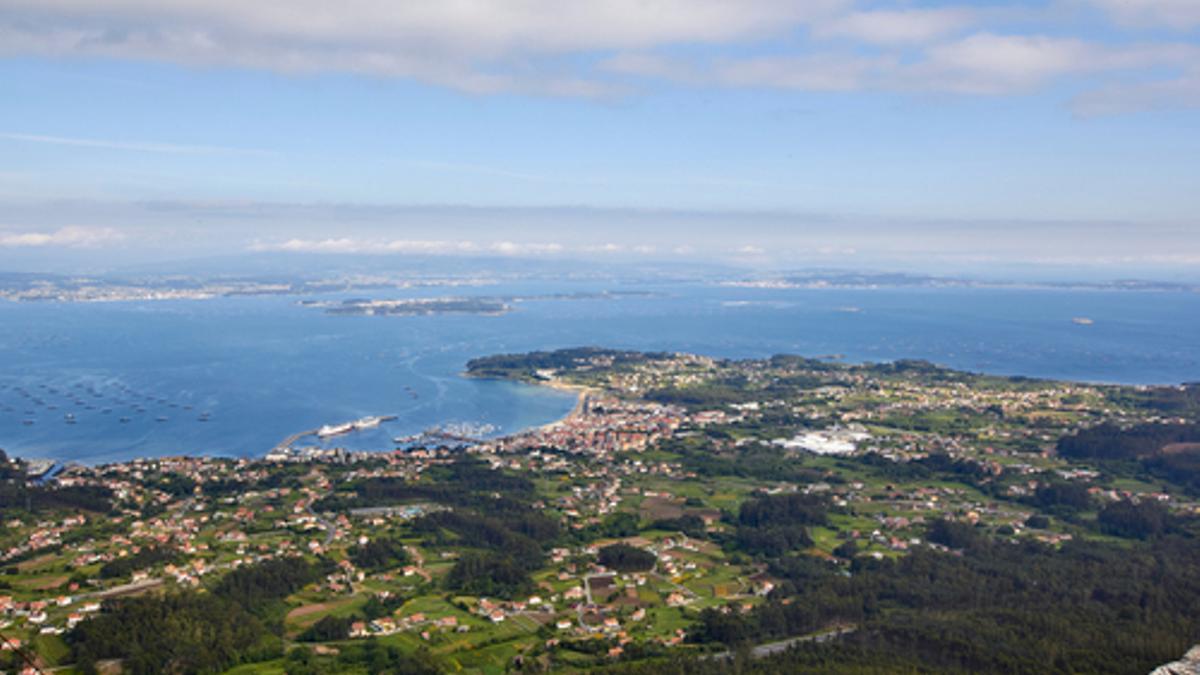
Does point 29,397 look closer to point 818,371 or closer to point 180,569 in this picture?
point 180,569

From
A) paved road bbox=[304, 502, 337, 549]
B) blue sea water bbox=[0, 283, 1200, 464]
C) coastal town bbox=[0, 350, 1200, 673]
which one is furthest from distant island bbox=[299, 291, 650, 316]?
paved road bbox=[304, 502, 337, 549]

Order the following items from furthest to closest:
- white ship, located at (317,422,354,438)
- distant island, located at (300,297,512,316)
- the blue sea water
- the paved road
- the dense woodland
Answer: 1. distant island, located at (300,297,512,316)
2. the blue sea water
3. white ship, located at (317,422,354,438)
4. the paved road
5. the dense woodland

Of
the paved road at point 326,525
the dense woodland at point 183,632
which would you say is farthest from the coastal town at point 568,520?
the dense woodland at point 183,632

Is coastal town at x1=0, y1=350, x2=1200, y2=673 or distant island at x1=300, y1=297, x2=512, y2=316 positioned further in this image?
distant island at x1=300, y1=297, x2=512, y2=316

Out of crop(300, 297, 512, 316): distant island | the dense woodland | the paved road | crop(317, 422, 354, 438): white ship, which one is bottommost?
the paved road

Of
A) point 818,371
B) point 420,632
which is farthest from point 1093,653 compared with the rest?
point 818,371

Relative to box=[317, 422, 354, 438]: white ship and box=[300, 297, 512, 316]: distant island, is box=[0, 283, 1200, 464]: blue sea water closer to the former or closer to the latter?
box=[317, 422, 354, 438]: white ship

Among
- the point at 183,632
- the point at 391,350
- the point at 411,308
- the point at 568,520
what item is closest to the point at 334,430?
the point at 568,520
